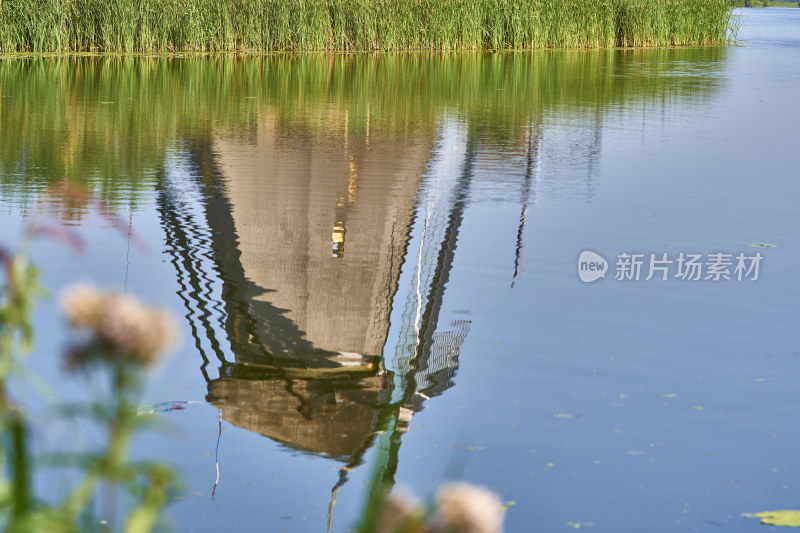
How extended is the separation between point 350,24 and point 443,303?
80.9 ft

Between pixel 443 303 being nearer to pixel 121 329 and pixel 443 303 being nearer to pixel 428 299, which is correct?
pixel 428 299

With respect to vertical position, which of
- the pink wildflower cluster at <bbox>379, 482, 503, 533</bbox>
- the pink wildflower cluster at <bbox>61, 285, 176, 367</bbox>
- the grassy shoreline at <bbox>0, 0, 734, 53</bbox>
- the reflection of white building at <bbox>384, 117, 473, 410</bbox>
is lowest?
the reflection of white building at <bbox>384, 117, 473, 410</bbox>

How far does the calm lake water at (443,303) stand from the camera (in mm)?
4039

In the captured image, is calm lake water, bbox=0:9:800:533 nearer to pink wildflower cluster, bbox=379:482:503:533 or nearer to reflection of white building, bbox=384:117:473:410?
reflection of white building, bbox=384:117:473:410

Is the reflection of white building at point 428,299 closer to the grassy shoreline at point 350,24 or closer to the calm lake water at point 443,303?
the calm lake water at point 443,303

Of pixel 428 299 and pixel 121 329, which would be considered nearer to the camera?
pixel 121 329

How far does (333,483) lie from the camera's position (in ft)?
13.2

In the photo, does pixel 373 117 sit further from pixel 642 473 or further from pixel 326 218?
pixel 642 473

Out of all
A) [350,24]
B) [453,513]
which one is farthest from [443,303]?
[350,24]

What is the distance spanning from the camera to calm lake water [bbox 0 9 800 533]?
4.04 m

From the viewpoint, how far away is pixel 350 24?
98.9 ft

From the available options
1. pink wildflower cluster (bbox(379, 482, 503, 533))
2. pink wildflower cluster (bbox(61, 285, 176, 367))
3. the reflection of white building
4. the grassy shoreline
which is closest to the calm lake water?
the reflection of white building

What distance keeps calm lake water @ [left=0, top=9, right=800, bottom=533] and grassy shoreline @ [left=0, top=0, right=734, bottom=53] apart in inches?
480

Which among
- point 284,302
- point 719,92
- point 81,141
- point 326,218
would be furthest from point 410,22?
point 284,302
